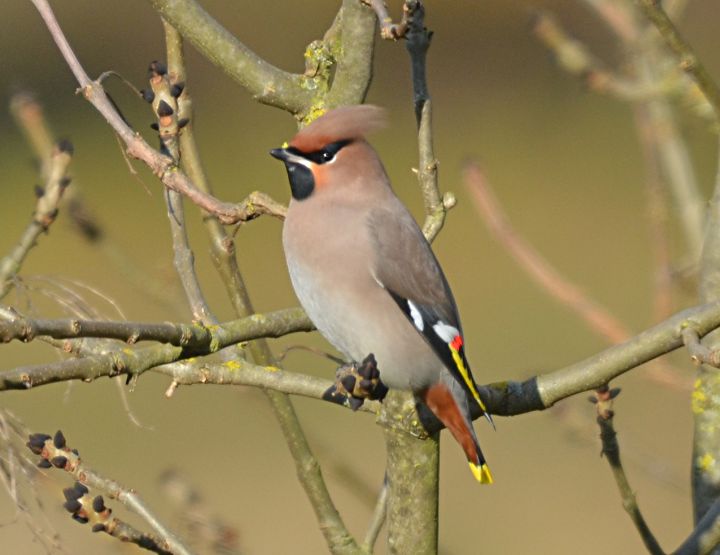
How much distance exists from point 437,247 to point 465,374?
32.2ft

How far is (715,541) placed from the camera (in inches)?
82.7

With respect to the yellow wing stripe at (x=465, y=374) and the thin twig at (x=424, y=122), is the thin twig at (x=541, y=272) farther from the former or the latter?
the thin twig at (x=424, y=122)

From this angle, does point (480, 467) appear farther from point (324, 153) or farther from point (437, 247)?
point (437, 247)

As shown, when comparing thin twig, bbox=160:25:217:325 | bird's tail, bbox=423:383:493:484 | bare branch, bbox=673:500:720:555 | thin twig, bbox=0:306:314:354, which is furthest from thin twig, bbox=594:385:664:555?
thin twig, bbox=160:25:217:325

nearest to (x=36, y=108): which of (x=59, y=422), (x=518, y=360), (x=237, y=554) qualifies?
(x=237, y=554)

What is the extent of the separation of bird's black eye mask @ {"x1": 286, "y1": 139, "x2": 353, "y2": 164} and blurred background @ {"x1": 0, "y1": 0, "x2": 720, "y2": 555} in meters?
4.18

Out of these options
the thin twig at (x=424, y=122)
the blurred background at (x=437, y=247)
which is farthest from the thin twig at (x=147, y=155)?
the blurred background at (x=437, y=247)

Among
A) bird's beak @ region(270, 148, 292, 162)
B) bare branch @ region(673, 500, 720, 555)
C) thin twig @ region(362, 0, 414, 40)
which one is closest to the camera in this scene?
thin twig @ region(362, 0, 414, 40)

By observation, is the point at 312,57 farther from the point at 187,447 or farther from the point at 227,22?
the point at 227,22

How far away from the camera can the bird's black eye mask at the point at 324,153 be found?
2.70 meters

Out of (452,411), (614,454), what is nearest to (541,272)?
(452,411)

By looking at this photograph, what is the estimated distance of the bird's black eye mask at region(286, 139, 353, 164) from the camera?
270 cm

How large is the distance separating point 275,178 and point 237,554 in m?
9.77

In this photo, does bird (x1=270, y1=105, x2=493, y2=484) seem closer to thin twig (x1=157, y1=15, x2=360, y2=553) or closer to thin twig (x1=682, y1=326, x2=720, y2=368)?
thin twig (x1=157, y1=15, x2=360, y2=553)
